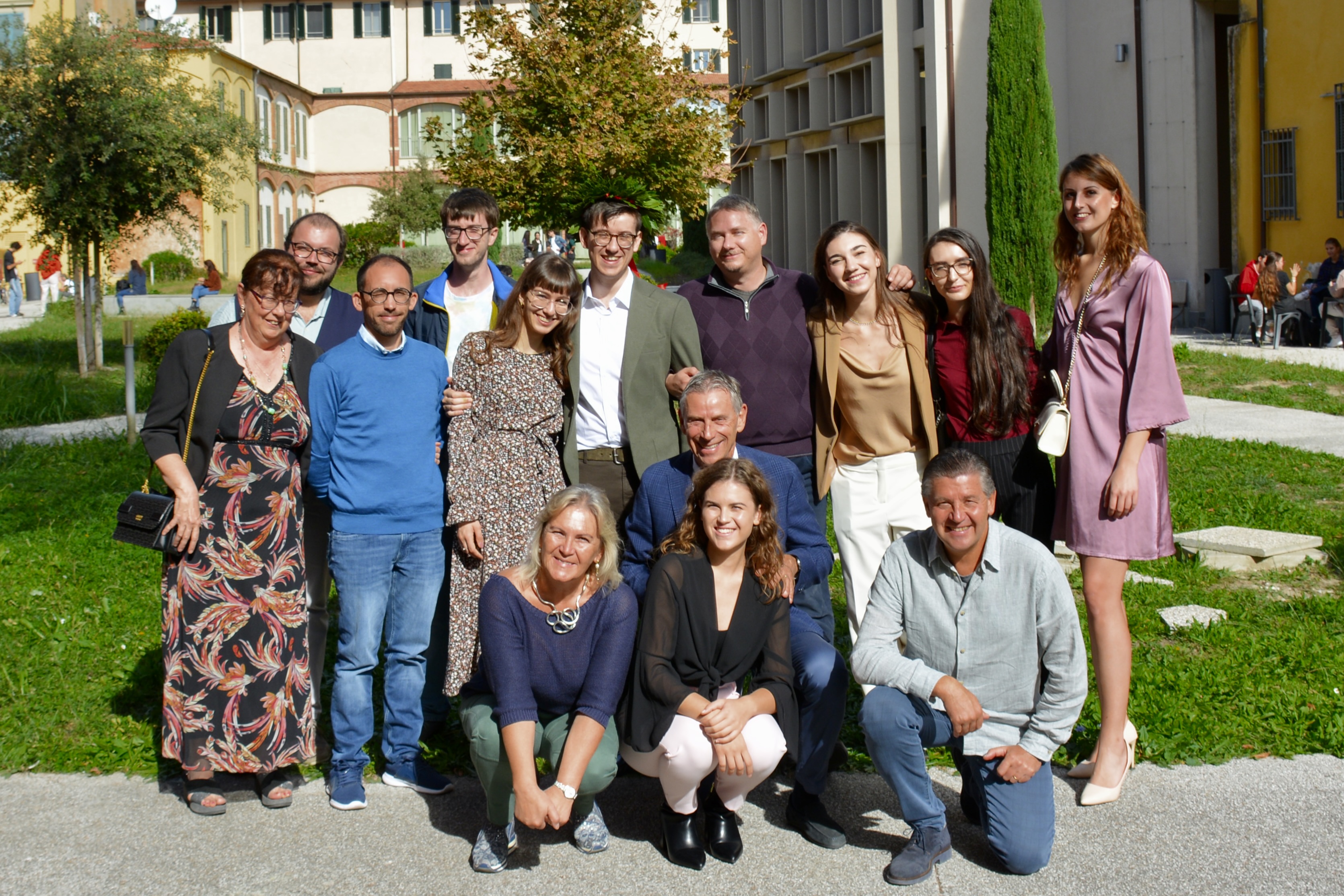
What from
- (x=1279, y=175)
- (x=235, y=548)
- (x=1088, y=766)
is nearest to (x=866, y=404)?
(x=1088, y=766)

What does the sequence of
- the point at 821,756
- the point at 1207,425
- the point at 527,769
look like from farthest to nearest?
the point at 1207,425 → the point at 821,756 → the point at 527,769

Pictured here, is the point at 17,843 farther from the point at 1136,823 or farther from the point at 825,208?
the point at 825,208

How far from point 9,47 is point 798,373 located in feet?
53.8

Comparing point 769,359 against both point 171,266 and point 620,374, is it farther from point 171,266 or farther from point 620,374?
point 171,266

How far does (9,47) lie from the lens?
665 inches

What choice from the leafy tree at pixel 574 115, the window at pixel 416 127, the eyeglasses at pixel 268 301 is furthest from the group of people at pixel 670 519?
the window at pixel 416 127

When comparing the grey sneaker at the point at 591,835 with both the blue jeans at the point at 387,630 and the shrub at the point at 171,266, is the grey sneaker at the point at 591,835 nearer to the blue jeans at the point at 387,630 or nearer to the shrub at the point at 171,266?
the blue jeans at the point at 387,630

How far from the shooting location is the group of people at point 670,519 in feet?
12.6

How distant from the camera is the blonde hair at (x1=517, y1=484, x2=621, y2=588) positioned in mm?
3910

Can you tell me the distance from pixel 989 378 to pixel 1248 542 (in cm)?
356

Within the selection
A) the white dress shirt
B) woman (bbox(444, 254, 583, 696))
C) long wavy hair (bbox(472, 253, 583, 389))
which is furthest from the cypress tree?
woman (bbox(444, 254, 583, 696))

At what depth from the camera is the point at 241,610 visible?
4.25 metres

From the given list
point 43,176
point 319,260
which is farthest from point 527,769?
point 43,176

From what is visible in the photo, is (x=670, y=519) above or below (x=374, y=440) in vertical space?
below
